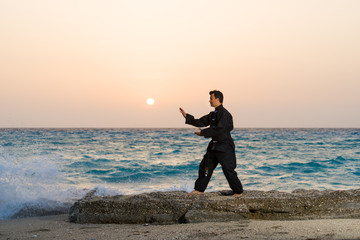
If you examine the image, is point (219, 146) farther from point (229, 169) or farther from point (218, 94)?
point (218, 94)

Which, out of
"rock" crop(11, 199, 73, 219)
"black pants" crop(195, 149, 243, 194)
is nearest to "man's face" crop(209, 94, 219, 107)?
"black pants" crop(195, 149, 243, 194)

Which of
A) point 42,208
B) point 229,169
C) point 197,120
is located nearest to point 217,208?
point 229,169

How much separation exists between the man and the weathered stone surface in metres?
0.38

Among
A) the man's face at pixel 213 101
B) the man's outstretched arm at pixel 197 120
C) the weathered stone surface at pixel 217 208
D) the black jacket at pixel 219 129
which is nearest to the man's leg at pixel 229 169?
the black jacket at pixel 219 129

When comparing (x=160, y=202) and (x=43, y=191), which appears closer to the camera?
(x=160, y=202)

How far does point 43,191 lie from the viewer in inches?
352

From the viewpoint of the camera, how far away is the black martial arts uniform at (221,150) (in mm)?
5926

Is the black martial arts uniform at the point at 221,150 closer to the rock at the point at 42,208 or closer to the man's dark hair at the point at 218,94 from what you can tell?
the man's dark hair at the point at 218,94

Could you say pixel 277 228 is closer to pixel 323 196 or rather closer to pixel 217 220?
pixel 217 220

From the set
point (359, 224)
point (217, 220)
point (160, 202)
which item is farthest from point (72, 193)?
point (359, 224)

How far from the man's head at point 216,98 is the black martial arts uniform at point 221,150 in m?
0.07

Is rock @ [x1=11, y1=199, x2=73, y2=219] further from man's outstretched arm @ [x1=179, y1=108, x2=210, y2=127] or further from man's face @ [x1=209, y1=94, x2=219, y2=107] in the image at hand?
man's face @ [x1=209, y1=94, x2=219, y2=107]

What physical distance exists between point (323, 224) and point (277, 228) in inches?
25.6

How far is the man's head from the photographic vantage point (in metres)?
6.06
